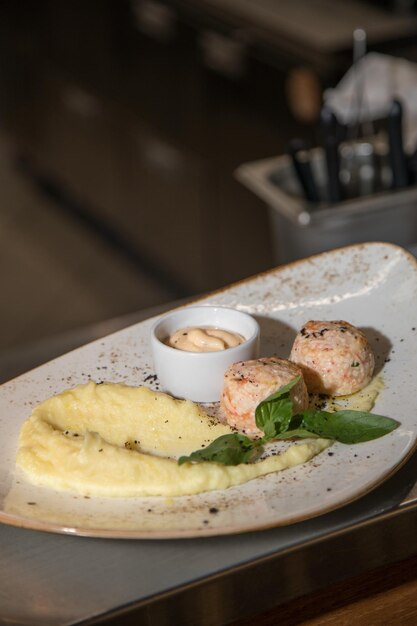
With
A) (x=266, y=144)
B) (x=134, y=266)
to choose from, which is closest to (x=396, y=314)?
(x=266, y=144)

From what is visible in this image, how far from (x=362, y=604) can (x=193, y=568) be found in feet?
0.89

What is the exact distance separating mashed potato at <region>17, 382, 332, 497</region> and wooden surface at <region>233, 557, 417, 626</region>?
0.55ft

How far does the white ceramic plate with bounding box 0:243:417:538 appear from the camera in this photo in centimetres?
107

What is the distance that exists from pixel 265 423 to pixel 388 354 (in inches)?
12.6

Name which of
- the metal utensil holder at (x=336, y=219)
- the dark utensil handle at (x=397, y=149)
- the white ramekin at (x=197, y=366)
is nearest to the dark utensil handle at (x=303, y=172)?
the metal utensil holder at (x=336, y=219)

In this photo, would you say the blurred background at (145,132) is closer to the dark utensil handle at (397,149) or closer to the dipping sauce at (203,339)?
the dark utensil handle at (397,149)

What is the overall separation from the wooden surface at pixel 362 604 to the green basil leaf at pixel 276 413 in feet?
0.67

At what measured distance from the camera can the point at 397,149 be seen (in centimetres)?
206

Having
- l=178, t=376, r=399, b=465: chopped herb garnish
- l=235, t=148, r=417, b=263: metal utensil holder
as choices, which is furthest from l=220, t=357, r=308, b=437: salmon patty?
l=235, t=148, r=417, b=263: metal utensil holder

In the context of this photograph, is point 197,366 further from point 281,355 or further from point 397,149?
point 397,149

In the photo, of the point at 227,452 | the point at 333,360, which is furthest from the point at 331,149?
the point at 227,452

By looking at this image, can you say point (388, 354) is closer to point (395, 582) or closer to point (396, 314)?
point (396, 314)

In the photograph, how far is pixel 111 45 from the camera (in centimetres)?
443

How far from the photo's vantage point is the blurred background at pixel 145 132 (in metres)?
3.39
